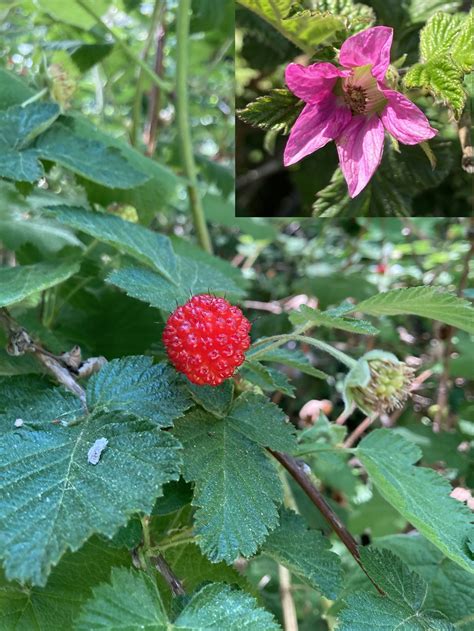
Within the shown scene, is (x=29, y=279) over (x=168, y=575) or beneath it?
over

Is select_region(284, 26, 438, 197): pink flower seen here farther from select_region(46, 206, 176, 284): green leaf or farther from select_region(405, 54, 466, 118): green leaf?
select_region(46, 206, 176, 284): green leaf

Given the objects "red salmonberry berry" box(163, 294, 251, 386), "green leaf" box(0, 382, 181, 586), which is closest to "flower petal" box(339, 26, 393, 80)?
"red salmonberry berry" box(163, 294, 251, 386)

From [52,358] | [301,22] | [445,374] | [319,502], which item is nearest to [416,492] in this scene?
[319,502]

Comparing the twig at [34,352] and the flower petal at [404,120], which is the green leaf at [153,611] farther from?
the flower petal at [404,120]

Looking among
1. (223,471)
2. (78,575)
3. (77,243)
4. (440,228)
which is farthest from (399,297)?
(440,228)

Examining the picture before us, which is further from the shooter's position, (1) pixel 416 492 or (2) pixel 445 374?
(2) pixel 445 374

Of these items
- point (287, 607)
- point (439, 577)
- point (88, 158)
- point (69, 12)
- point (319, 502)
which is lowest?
point (287, 607)

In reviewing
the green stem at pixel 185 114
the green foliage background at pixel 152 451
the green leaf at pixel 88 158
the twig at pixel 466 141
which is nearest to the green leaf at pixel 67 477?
the green foliage background at pixel 152 451

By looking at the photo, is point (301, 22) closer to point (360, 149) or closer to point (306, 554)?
point (360, 149)
